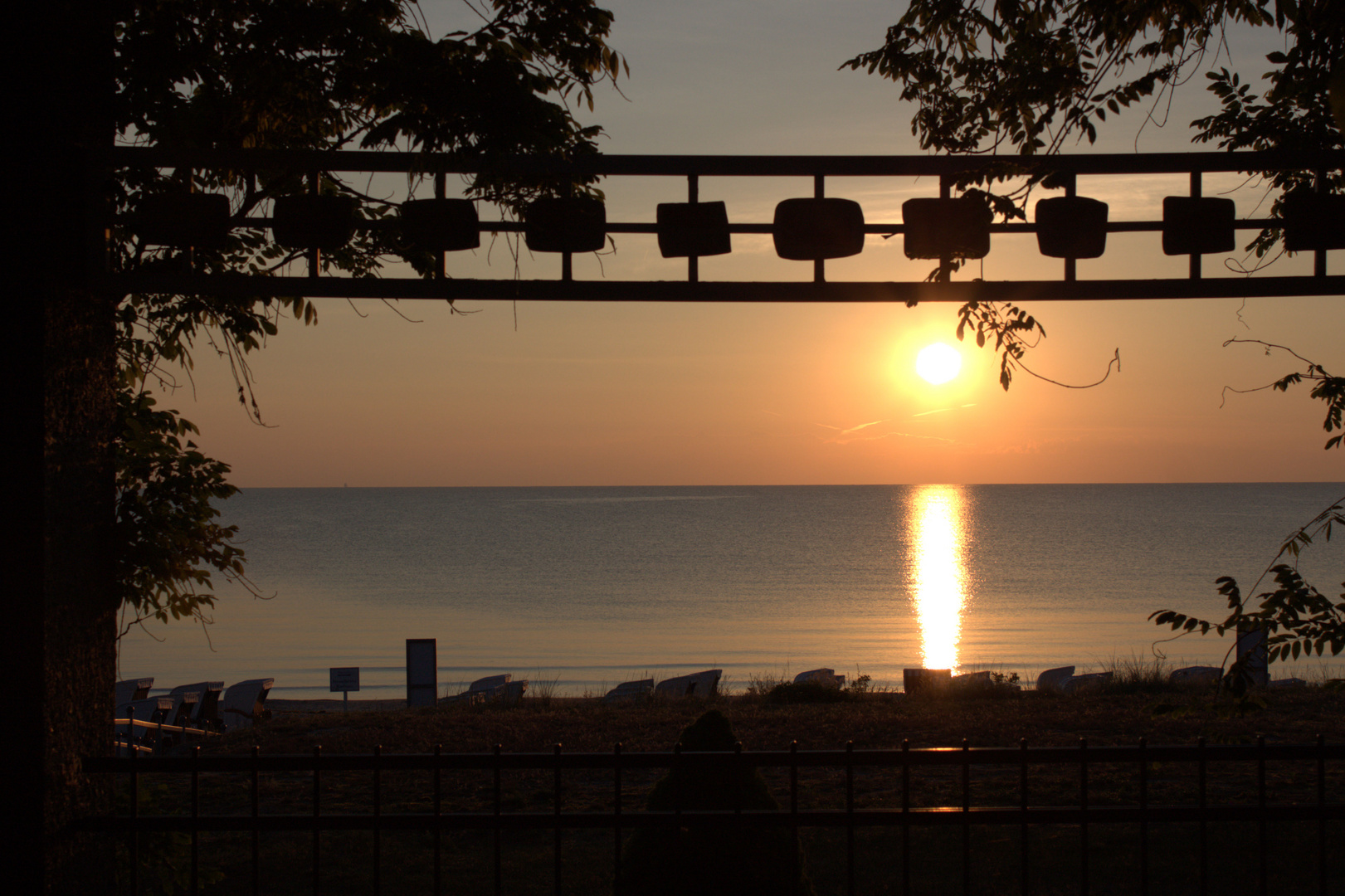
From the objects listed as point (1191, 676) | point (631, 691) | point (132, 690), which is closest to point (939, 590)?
point (1191, 676)

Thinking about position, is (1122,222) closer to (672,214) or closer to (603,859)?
(672,214)

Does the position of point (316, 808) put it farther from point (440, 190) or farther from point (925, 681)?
point (925, 681)

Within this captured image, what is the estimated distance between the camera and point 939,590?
171ft

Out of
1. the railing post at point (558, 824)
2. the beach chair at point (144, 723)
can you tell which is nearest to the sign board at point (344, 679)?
the beach chair at point (144, 723)

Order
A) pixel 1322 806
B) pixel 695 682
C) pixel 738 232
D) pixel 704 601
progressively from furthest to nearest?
pixel 704 601 < pixel 695 682 < pixel 738 232 < pixel 1322 806

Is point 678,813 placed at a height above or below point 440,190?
below

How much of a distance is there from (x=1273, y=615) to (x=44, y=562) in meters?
6.30

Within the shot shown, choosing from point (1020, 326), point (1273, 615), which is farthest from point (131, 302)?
point (1273, 615)

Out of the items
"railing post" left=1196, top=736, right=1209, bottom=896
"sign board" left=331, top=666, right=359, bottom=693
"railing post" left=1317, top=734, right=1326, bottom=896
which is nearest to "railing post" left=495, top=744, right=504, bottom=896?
"railing post" left=1196, top=736, right=1209, bottom=896

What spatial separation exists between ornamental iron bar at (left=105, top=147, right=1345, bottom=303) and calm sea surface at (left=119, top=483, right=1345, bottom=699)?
27.3ft

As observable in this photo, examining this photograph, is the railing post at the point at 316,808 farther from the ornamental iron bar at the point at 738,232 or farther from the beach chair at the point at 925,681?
the beach chair at the point at 925,681

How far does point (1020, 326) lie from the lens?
6.17 meters

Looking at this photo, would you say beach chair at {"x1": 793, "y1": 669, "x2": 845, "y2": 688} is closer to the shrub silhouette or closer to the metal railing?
the shrub silhouette

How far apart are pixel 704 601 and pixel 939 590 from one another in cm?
1452
